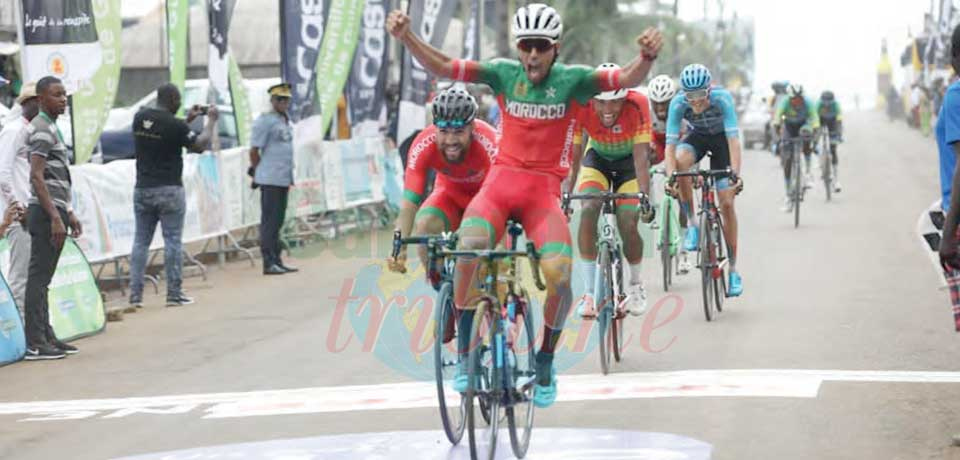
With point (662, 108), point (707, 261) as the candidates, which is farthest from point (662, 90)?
point (707, 261)

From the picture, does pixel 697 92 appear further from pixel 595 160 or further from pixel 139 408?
pixel 139 408

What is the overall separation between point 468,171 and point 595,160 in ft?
9.12

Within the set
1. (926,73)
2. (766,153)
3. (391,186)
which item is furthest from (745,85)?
(391,186)

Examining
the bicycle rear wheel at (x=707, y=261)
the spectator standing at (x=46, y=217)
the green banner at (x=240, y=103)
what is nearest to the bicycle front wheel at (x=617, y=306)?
the bicycle rear wheel at (x=707, y=261)

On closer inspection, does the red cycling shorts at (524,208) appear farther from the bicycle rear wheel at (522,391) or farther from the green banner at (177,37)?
the green banner at (177,37)

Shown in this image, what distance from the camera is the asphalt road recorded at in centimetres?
814

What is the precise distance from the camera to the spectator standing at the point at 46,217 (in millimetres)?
11609

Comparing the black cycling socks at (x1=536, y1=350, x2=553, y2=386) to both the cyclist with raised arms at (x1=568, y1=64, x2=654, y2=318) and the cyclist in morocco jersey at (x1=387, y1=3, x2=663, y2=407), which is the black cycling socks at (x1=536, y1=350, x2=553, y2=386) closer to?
the cyclist in morocco jersey at (x1=387, y1=3, x2=663, y2=407)

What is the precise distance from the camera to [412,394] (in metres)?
9.66

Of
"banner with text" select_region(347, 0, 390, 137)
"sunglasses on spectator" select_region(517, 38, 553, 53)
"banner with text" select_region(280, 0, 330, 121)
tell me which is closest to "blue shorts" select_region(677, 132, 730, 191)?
"sunglasses on spectator" select_region(517, 38, 553, 53)

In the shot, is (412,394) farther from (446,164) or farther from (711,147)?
(711,147)

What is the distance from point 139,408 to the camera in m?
9.55

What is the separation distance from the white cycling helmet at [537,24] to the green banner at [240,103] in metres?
11.7

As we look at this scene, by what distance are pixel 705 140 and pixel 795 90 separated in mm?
10321
